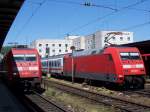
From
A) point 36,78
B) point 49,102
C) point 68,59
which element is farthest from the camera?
point 68,59

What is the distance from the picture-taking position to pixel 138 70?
2377 centimetres

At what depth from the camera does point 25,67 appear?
72.6 feet

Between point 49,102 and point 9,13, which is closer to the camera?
point 9,13

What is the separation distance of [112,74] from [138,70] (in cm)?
184

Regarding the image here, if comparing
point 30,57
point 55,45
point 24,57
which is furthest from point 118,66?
point 55,45

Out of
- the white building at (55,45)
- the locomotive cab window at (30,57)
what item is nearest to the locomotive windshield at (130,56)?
the locomotive cab window at (30,57)

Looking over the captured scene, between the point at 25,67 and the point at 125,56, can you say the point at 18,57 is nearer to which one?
the point at 25,67

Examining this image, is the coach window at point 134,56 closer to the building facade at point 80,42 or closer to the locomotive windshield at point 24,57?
the locomotive windshield at point 24,57

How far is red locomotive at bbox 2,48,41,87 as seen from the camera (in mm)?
21859

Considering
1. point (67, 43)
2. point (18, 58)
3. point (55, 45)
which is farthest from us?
point (67, 43)

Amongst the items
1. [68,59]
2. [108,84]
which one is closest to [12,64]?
[108,84]

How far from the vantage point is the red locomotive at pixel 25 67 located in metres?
21.9

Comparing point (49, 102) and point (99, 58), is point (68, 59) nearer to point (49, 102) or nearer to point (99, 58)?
point (99, 58)

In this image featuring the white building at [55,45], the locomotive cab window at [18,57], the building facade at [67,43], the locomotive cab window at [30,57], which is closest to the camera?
the locomotive cab window at [18,57]
